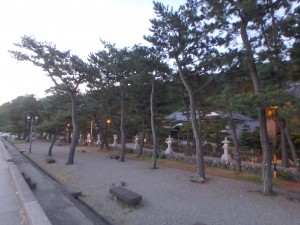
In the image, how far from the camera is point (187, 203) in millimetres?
8570

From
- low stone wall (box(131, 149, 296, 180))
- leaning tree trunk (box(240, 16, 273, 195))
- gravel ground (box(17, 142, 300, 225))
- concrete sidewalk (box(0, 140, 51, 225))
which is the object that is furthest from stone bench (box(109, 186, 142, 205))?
low stone wall (box(131, 149, 296, 180))

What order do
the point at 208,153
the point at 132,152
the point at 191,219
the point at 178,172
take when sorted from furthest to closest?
the point at 132,152 → the point at 208,153 → the point at 178,172 → the point at 191,219

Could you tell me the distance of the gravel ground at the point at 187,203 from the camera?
23.2ft

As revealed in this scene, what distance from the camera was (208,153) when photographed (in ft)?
62.6

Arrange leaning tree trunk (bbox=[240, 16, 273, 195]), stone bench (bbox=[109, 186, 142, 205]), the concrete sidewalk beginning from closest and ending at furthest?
the concrete sidewalk → stone bench (bbox=[109, 186, 142, 205]) → leaning tree trunk (bbox=[240, 16, 273, 195])

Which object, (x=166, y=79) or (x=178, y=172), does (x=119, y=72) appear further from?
(x=178, y=172)

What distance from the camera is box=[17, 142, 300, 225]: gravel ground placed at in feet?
23.2

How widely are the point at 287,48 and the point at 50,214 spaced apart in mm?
9444

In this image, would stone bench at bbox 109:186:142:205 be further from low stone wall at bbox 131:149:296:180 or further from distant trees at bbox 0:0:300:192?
low stone wall at bbox 131:149:296:180

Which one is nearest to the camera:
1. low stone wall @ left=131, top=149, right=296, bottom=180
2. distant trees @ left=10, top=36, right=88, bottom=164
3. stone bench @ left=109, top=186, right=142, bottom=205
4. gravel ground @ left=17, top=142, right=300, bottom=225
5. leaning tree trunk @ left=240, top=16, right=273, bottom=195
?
gravel ground @ left=17, top=142, right=300, bottom=225

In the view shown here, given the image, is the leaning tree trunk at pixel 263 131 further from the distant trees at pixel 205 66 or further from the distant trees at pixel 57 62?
the distant trees at pixel 57 62

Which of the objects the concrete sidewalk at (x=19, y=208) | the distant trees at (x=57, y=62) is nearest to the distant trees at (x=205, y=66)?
the distant trees at (x=57, y=62)

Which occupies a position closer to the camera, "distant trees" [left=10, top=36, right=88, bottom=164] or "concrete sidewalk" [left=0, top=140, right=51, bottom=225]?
"concrete sidewalk" [left=0, top=140, right=51, bottom=225]

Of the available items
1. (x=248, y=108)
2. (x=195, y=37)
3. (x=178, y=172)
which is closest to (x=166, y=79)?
(x=195, y=37)
